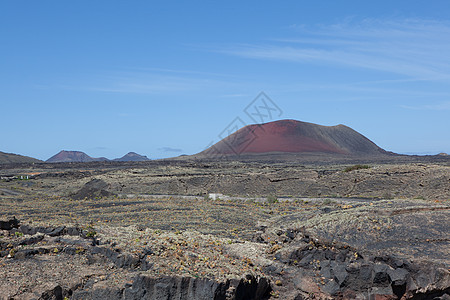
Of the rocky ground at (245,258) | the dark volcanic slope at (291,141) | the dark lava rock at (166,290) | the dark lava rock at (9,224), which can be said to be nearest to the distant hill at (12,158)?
the dark volcanic slope at (291,141)

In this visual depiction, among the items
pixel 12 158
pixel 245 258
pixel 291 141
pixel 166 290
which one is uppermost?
pixel 291 141

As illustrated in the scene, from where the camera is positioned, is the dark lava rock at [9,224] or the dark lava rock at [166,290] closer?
the dark lava rock at [166,290]

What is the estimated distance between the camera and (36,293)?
9.00m

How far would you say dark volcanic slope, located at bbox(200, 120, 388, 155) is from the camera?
410ft

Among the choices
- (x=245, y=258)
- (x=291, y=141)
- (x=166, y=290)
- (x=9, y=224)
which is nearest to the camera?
(x=166, y=290)

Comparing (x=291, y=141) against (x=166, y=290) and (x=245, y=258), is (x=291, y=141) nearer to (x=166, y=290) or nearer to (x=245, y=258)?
(x=245, y=258)

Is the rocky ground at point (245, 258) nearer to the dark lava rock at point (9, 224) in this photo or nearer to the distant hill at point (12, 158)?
the dark lava rock at point (9, 224)

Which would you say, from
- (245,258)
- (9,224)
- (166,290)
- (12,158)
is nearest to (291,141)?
(12,158)

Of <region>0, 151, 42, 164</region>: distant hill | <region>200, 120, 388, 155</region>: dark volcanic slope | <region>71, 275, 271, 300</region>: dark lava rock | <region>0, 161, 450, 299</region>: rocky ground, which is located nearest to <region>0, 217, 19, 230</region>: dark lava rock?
<region>0, 161, 450, 299</region>: rocky ground

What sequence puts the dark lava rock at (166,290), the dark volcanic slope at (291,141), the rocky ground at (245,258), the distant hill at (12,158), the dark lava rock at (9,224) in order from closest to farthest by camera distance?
the dark lava rock at (166,290) → the rocky ground at (245,258) → the dark lava rock at (9,224) → the distant hill at (12,158) → the dark volcanic slope at (291,141)

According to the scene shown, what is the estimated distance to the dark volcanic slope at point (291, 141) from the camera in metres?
125

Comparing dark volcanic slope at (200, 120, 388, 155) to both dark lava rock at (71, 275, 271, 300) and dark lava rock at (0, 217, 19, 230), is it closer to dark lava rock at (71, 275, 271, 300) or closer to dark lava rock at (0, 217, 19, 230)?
dark lava rock at (0, 217, 19, 230)

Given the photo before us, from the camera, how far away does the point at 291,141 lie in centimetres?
12688

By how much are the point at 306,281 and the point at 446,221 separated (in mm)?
5151
